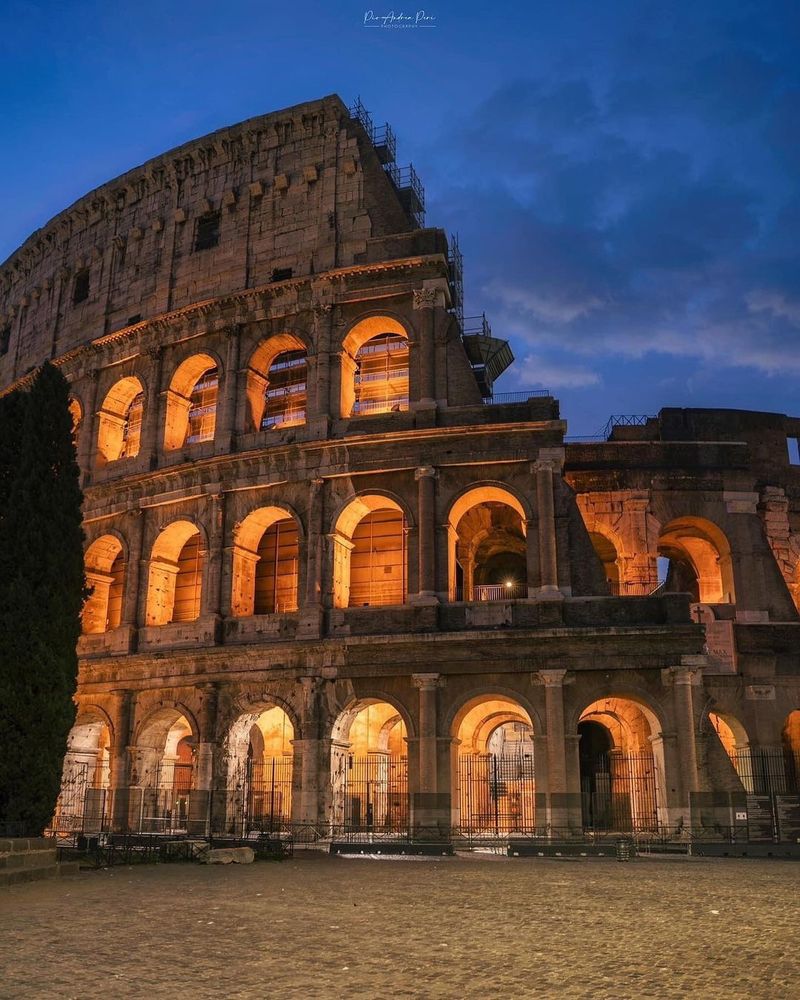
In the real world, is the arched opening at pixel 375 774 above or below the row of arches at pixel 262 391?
below

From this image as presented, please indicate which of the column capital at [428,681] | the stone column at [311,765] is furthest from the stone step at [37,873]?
the column capital at [428,681]

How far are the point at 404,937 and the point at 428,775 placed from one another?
11.5m

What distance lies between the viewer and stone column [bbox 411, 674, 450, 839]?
60.1 feet

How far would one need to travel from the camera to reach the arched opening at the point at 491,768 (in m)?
19.6

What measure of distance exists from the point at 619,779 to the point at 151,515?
13501 mm

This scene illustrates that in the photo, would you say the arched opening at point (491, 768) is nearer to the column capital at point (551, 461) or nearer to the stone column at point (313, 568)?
the stone column at point (313, 568)

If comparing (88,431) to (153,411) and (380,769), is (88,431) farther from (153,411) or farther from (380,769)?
(380,769)

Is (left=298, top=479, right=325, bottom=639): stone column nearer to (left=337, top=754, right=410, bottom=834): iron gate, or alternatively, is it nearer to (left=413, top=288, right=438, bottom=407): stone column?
(left=413, top=288, right=438, bottom=407): stone column

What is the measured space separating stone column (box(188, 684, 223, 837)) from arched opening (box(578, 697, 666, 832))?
809 centimetres

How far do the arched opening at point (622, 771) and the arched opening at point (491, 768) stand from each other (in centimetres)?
167

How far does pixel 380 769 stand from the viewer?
23641 mm

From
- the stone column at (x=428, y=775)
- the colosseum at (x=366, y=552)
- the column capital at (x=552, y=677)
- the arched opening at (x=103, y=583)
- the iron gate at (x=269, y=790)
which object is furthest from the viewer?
the arched opening at (x=103, y=583)

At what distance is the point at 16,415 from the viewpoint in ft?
54.7

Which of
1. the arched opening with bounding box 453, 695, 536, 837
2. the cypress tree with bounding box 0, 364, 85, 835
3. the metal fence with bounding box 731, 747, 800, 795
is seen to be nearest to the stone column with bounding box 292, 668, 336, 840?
the arched opening with bounding box 453, 695, 536, 837
